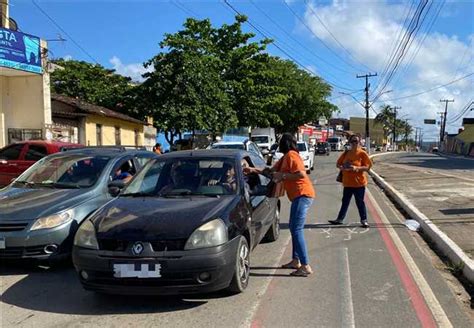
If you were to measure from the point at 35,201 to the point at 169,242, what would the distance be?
2.69 meters

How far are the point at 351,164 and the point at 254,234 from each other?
382 cm

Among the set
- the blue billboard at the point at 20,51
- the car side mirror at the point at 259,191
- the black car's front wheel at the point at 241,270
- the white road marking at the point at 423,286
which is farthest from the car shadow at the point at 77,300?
the blue billboard at the point at 20,51

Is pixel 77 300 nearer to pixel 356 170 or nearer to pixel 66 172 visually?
pixel 66 172

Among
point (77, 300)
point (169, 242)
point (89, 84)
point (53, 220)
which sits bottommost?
point (77, 300)

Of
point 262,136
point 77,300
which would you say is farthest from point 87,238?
point 262,136

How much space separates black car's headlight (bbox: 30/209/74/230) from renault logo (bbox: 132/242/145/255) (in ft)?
6.34

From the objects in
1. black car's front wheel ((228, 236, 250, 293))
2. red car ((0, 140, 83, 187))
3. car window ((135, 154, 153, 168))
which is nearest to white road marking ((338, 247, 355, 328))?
black car's front wheel ((228, 236, 250, 293))

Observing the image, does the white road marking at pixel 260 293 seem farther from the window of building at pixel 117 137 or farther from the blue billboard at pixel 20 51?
the window of building at pixel 117 137

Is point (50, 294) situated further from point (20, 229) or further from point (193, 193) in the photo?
point (193, 193)

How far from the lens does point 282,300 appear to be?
5379mm

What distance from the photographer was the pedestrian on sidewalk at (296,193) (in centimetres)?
628

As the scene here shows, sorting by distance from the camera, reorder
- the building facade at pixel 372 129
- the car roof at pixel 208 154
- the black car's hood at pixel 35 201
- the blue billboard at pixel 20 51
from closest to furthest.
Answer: the black car's hood at pixel 35 201, the car roof at pixel 208 154, the blue billboard at pixel 20 51, the building facade at pixel 372 129

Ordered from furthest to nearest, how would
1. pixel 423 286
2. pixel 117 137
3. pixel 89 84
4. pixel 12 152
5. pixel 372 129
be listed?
pixel 372 129 < pixel 89 84 < pixel 117 137 < pixel 12 152 < pixel 423 286

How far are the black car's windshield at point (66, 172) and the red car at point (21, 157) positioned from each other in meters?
4.28
